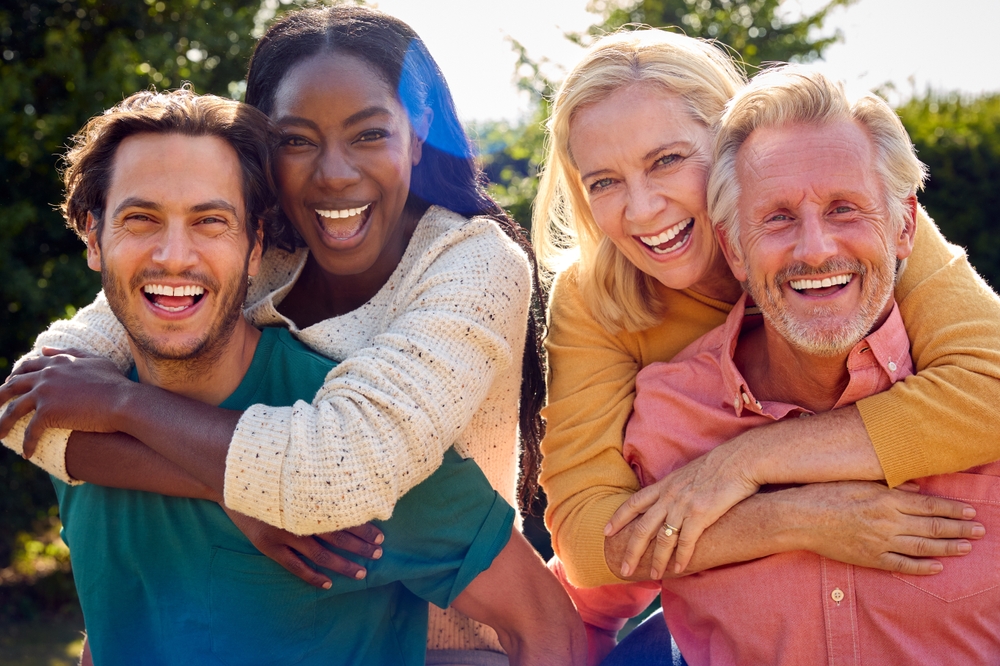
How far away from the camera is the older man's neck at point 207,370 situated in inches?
106

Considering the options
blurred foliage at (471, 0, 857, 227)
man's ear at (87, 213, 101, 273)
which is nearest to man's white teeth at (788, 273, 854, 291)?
man's ear at (87, 213, 101, 273)

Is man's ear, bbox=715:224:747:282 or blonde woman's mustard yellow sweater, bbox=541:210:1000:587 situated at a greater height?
man's ear, bbox=715:224:747:282

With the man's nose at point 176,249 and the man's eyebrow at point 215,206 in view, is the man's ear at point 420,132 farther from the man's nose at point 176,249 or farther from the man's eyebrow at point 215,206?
the man's nose at point 176,249

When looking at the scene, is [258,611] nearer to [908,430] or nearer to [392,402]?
[392,402]

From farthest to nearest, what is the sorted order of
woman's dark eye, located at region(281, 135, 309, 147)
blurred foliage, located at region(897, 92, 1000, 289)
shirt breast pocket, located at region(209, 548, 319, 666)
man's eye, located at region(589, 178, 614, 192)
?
blurred foliage, located at region(897, 92, 1000, 289) < woman's dark eye, located at region(281, 135, 309, 147) < man's eye, located at region(589, 178, 614, 192) < shirt breast pocket, located at region(209, 548, 319, 666)

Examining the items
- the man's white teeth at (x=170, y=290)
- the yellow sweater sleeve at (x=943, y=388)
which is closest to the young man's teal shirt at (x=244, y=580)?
the man's white teeth at (x=170, y=290)

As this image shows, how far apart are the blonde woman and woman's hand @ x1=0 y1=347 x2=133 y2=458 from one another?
128cm

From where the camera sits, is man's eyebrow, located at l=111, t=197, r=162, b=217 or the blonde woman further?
man's eyebrow, located at l=111, t=197, r=162, b=217

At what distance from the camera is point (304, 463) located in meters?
2.29

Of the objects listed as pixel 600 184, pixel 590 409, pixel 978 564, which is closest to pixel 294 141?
pixel 600 184

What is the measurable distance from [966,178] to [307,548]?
6.84m

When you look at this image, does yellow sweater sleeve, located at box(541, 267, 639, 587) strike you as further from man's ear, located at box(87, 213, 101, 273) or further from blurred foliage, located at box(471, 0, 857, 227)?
blurred foliage, located at box(471, 0, 857, 227)

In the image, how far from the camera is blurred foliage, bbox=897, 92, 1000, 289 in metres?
7.10

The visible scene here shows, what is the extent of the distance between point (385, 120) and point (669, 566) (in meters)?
1.67
